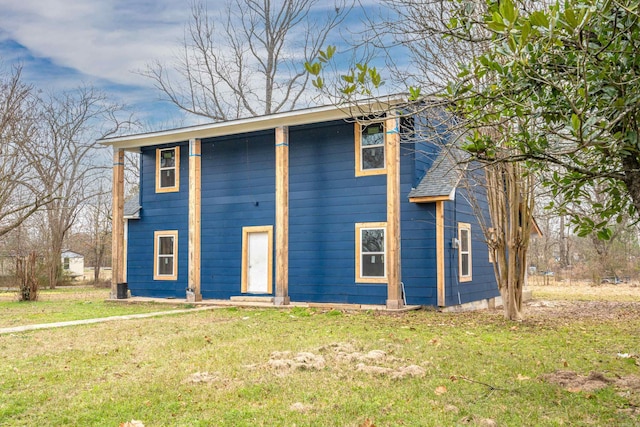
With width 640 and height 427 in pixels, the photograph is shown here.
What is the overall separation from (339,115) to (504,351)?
23.1 ft

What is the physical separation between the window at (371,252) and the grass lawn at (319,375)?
10.8 ft

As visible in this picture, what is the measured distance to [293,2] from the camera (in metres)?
24.8

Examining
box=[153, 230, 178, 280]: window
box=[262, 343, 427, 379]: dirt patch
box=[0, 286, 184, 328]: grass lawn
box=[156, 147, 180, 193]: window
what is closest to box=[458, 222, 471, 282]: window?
box=[0, 286, 184, 328]: grass lawn

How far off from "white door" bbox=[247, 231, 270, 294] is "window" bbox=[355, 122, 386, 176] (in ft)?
10.5

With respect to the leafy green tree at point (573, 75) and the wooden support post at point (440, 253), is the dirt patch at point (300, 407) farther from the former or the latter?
the wooden support post at point (440, 253)

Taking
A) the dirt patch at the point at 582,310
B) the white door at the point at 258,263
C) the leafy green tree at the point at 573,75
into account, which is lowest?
the dirt patch at the point at 582,310

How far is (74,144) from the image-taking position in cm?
2956

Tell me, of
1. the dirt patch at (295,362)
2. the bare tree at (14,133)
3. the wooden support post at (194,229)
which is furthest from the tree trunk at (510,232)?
the bare tree at (14,133)

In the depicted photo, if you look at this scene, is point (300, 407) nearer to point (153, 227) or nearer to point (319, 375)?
point (319, 375)

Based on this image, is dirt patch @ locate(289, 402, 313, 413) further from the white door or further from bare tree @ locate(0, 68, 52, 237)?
bare tree @ locate(0, 68, 52, 237)

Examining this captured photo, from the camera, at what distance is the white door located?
565 inches

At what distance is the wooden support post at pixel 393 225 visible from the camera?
38.2 feet

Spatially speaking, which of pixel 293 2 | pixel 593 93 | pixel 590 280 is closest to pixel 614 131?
pixel 593 93

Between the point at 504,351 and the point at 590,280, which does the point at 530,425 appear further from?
the point at 590,280
